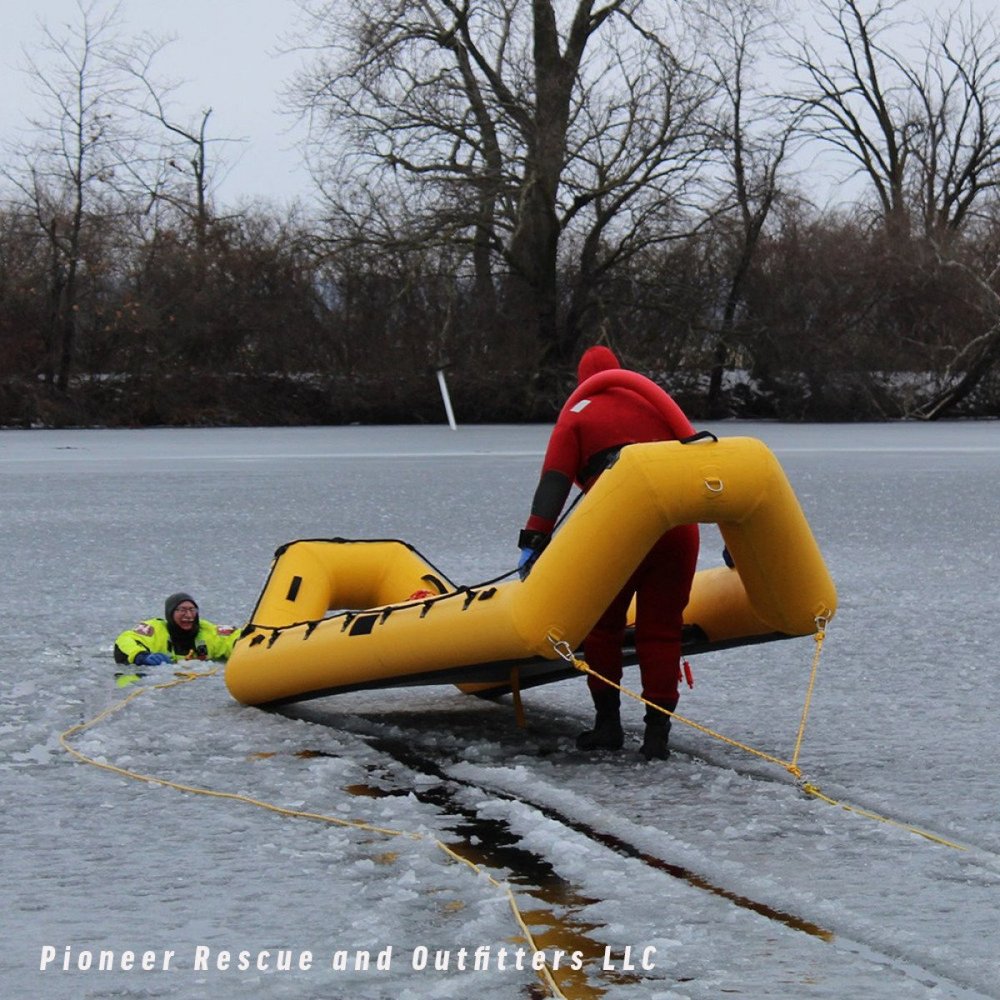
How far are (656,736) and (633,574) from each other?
518 mm

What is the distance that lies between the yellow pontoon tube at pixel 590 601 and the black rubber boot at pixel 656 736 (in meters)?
0.38

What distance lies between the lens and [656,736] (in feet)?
18.3

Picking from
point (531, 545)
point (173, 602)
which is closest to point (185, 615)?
point (173, 602)

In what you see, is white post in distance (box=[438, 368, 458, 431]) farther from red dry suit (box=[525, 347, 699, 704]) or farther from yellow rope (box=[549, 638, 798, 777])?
yellow rope (box=[549, 638, 798, 777])

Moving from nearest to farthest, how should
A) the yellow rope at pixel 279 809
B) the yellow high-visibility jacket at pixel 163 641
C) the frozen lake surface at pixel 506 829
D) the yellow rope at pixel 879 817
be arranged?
the frozen lake surface at pixel 506 829 → the yellow rope at pixel 279 809 → the yellow rope at pixel 879 817 → the yellow high-visibility jacket at pixel 163 641

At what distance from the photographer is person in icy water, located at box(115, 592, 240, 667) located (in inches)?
289

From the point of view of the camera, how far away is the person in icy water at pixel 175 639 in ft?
24.0

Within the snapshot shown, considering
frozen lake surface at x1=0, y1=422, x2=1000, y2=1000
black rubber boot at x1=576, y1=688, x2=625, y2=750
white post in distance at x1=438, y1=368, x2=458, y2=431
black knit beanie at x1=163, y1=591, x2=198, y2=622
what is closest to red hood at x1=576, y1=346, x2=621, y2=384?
black rubber boot at x1=576, y1=688, x2=625, y2=750

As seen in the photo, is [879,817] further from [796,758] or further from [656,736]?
[656,736]

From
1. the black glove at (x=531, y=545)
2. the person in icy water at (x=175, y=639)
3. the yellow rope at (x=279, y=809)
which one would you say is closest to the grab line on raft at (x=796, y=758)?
the black glove at (x=531, y=545)

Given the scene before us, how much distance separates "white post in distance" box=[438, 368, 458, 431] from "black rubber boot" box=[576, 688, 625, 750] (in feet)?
75.0

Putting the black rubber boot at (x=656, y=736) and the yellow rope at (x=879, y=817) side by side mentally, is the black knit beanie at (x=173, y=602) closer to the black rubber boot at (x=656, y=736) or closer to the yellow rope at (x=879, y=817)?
the black rubber boot at (x=656, y=736)

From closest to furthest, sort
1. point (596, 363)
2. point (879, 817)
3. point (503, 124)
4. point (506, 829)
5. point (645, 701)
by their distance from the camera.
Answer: point (506, 829) → point (879, 817) → point (645, 701) → point (596, 363) → point (503, 124)

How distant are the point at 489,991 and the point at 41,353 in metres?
28.7
